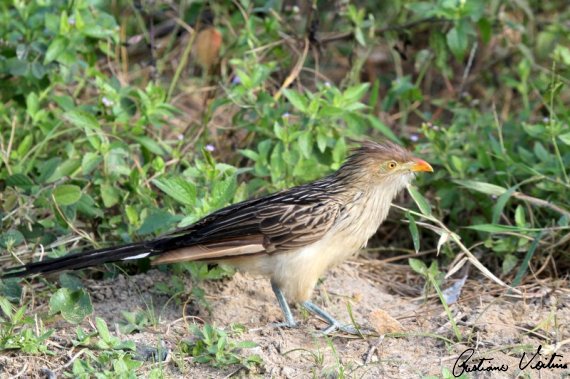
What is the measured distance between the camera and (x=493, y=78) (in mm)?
8281

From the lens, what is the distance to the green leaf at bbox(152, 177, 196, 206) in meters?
5.30

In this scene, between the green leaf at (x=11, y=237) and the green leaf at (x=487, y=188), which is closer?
the green leaf at (x=11, y=237)

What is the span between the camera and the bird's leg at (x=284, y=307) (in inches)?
203

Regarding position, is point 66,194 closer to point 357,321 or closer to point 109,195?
point 109,195

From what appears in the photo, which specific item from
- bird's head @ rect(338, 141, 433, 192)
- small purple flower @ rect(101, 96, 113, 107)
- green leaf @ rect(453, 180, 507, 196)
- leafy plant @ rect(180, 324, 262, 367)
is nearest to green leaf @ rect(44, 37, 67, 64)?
small purple flower @ rect(101, 96, 113, 107)

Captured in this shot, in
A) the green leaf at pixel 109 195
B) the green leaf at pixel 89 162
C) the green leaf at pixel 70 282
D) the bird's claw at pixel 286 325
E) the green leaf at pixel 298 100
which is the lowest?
the bird's claw at pixel 286 325

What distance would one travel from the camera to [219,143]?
22.5 ft

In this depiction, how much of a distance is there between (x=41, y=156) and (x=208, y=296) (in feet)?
5.43

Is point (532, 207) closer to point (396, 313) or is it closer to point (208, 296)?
point (396, 313)

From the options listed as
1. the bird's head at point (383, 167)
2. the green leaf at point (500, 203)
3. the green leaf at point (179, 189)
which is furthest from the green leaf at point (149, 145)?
the green leaf at point (500, 203)

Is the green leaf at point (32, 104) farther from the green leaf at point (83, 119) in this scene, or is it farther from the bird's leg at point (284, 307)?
the bird's leg at point (284, 307)

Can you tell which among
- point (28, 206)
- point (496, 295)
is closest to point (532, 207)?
point (496, 295)

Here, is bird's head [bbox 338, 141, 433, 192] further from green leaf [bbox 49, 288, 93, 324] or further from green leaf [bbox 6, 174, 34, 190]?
green leaf [bbox 6, 174, 34, 190]

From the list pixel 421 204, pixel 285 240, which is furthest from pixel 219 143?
pixel 421 204
